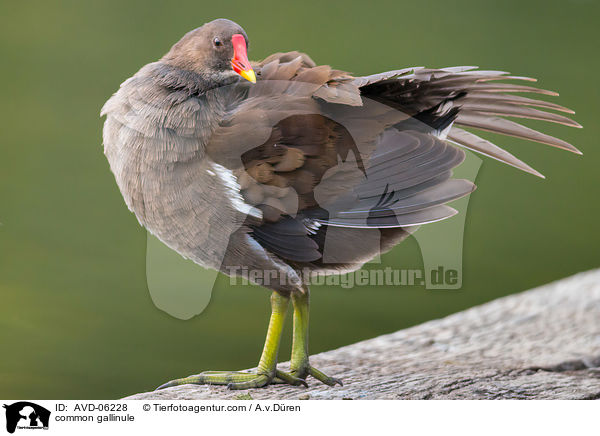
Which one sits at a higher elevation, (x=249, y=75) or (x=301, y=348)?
(x=249, y=75)

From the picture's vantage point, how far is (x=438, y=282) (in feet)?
7.24

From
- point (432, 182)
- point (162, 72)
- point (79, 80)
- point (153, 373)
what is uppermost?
point (79, 80)

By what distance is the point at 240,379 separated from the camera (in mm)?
2076

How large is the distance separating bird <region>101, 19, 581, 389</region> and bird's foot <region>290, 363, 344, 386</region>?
A: 266 mm

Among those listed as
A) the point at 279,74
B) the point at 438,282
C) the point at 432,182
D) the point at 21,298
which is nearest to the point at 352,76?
the point at 279,74

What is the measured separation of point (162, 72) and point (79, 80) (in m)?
0.47

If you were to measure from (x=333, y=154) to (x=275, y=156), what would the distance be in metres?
0.16
